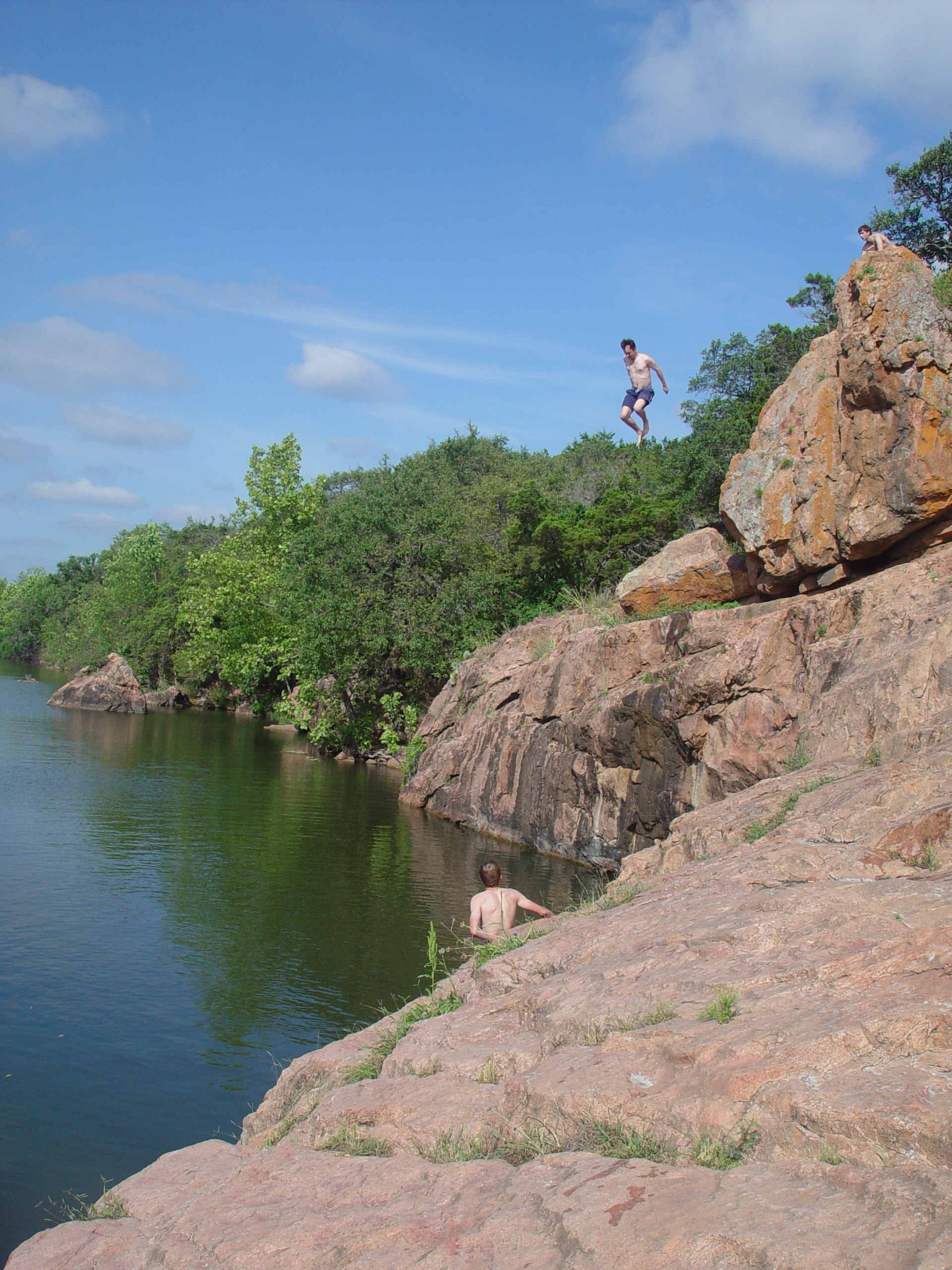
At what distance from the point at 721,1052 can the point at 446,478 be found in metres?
52.0

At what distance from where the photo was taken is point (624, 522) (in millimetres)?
30953

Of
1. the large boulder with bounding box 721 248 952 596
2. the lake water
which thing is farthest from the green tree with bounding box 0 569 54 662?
the large boulder with bounding box 721 248 952 596

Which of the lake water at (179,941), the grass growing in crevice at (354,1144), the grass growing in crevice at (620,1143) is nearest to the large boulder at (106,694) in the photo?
the lake water at (179,941)

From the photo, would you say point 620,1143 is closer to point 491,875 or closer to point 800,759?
point 491,875

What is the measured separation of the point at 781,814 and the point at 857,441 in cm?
1039

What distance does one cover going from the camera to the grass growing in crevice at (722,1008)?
18.2 feet

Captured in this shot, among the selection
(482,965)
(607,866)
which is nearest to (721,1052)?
(482,965)

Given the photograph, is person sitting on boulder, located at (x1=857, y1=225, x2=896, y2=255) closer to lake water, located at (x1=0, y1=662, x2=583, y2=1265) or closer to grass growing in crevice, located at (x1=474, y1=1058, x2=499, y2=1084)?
lake water, located at (x1=0, y1=662, x2=583, y2=1265)

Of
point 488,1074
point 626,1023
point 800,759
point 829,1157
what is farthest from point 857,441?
point 829,1157

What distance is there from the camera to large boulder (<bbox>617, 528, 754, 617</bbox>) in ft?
70.5

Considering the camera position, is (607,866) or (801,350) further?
(801,350)

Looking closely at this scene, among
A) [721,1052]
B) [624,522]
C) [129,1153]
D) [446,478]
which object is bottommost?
[129,1153]

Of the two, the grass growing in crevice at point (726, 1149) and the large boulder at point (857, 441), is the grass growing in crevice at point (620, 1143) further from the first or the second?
the large boulder at point (857, 441)

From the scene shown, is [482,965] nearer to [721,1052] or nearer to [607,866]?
[721,1052]
